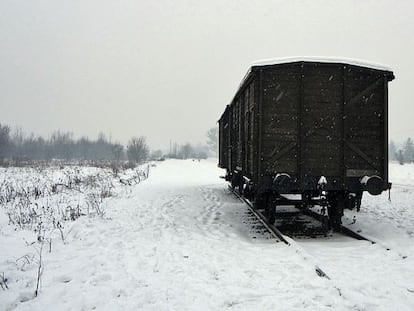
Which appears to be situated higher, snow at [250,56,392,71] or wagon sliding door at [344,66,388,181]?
snow at [250,56,392,71]

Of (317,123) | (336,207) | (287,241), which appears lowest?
(287,241)

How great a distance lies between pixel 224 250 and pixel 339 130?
12.5ft

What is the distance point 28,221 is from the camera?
8094mm

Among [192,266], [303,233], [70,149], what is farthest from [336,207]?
[70,149]

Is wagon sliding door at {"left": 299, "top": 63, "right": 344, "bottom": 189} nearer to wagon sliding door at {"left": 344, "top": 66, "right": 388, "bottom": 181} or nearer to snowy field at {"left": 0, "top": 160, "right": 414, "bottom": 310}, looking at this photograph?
wagon sliding door at {"left": 344, "top": 66, "right": 388, "bottom": 181}

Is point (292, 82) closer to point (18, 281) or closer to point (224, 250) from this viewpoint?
point (224, 250)

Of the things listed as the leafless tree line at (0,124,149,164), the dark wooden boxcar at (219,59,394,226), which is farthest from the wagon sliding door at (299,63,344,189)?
the leafless tree line at (0,124,149,164)

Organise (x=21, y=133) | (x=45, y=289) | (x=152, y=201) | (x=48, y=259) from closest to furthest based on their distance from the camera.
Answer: (x=45, y=289) → (x=48, y=259) → (x=152, y=201) → (x=21, y=133)

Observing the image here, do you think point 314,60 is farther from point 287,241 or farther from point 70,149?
point 70,149

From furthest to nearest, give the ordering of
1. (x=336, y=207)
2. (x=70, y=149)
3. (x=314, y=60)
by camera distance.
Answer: (x=70, y=149)
(x=336, y=207)
(x=314, y=60)

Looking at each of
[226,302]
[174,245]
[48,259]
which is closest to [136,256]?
[174,245]

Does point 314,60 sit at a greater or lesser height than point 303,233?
greater

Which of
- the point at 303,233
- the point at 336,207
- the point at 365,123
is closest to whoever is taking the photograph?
the point at 365,123

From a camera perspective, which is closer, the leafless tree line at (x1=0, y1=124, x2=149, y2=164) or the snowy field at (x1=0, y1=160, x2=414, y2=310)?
the snowy field at (x1=0, y1=160, x2=414, y2=310)
